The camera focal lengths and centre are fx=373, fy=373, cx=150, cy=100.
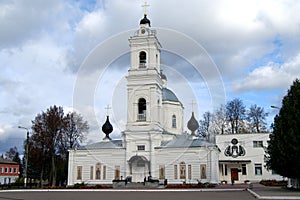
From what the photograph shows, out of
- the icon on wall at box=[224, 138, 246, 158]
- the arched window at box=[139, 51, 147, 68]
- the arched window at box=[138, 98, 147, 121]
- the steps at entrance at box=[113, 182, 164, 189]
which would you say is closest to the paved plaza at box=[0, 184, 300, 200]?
the steps at entrance at box=[113, 182, 164, 189]

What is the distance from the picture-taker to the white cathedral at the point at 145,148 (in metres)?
44.3

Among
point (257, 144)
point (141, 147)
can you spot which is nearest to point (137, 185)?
point (141, 147)

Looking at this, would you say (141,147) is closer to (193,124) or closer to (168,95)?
(193,124)

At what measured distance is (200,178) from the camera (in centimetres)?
4344

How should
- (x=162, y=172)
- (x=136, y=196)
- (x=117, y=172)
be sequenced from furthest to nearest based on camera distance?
1. (x=117, y=172)
2. (x=162, y=172)
3. (x=136, y=196)

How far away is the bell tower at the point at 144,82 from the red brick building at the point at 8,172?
120 ft

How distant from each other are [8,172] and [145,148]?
39927 mm

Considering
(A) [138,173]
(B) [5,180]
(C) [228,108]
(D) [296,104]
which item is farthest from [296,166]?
(B) [5,180]

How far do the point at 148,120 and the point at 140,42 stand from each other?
1046 cm

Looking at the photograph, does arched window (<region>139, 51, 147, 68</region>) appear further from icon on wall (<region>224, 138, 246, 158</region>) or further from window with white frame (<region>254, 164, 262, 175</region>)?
window with white frame (<region>254, 164, 262, 175</region>)

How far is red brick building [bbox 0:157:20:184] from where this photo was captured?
2832 inches

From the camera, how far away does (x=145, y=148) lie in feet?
152

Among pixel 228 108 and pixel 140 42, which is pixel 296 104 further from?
pixel 228 108

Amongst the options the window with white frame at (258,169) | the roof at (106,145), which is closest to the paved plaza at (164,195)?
the roof at (106,145)
